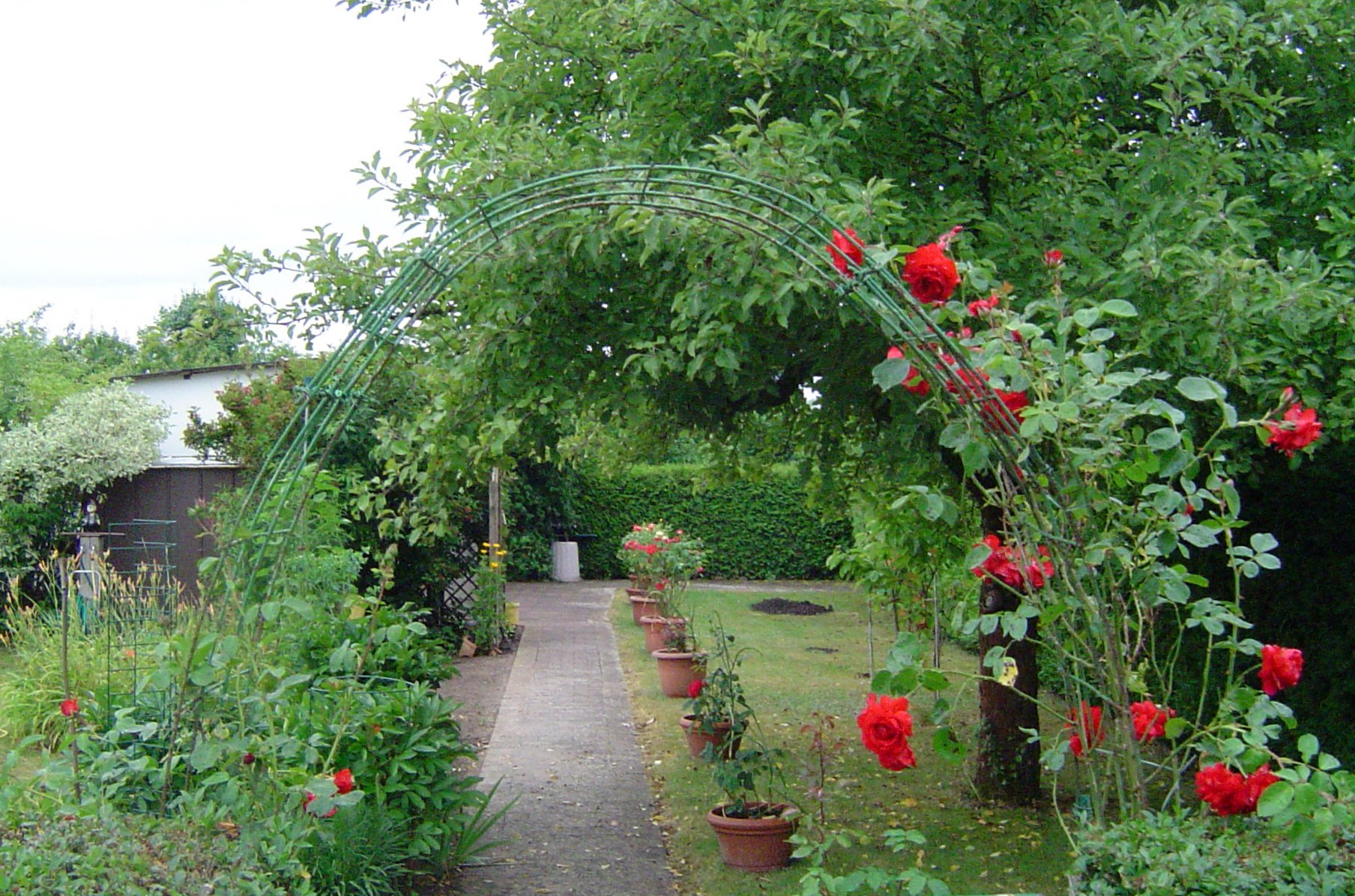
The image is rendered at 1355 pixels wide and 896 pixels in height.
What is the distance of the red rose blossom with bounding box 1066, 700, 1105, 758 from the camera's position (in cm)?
290

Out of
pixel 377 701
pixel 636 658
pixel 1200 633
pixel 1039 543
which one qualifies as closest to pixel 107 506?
pixel 636 658

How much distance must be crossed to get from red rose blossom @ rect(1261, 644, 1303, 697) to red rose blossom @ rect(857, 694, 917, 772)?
2.77ft

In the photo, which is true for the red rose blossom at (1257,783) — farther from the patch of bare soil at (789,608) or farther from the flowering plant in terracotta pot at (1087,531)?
the patch of bare soil at (789,608)

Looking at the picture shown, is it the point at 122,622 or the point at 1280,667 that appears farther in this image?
the point at 122,622

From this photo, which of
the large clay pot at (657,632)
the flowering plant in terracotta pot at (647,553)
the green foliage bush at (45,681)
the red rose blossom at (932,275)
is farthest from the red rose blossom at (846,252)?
the flowering plant in terracotta pot at (647,553)

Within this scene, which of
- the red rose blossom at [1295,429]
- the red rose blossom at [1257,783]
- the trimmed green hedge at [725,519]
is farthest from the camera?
the trimmed green hedge at [725,519]

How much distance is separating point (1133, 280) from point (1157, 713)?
1693 mm

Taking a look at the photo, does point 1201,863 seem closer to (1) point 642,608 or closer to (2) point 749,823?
(2) point 749,823

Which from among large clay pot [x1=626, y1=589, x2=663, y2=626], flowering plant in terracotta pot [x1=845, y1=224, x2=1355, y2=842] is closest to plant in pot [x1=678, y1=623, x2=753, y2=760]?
flowering plant in terracotta pot [x1=845, y1=224, x2=1355, y2=842]

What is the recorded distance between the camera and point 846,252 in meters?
3.10

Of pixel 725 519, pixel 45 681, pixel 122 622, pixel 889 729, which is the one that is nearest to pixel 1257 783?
pixel 889 729

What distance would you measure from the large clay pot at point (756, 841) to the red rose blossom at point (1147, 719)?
224 centimetres

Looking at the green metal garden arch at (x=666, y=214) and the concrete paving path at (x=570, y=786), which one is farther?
the concrete paving path at (x=570, y=786)

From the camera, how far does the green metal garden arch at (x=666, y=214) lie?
288cm
